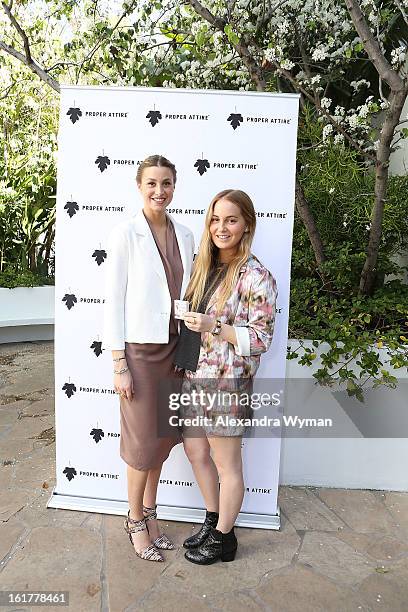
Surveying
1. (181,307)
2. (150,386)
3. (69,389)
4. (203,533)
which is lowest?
(203,533)

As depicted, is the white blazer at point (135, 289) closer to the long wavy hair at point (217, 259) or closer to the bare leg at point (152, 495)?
the long wavy hair at point (217, 259)

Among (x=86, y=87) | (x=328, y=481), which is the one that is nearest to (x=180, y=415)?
(x=328, y=481)

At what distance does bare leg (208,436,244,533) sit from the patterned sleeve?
16.9 inches

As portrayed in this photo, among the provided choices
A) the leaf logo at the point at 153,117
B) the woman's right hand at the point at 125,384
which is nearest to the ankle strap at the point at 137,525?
the woman's right hand at the point at 125,384

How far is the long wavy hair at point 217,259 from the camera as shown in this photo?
89.7 inches

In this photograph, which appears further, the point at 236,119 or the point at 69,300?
the point at 69,300

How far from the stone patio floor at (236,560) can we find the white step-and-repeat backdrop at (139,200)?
22 centimetres

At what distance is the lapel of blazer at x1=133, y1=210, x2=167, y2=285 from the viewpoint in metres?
2.37

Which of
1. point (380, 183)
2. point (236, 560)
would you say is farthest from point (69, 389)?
point (380, 183)

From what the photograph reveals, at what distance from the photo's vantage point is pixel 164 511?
2.88 meters

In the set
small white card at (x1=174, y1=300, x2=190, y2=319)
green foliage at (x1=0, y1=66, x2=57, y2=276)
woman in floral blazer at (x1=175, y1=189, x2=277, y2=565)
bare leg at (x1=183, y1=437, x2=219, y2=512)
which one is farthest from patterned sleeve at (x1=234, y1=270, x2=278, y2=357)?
green foliage at (x1=0, y1=66, x2=57, y2=276)

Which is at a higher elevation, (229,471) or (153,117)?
(153,117)

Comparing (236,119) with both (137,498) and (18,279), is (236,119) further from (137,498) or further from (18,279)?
(18,279)

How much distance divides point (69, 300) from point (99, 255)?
0.89 feet
